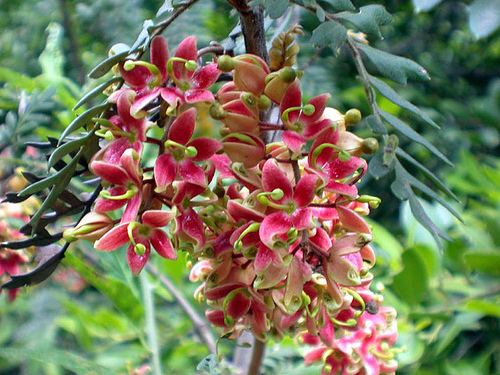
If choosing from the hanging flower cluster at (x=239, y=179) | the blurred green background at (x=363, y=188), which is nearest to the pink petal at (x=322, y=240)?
the hanging flower cluster at (x=239, y=179)

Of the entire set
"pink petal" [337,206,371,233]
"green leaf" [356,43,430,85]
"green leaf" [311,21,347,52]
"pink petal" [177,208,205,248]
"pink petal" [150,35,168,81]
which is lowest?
"pink petal" [177,208,205,248]

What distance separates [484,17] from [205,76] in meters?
0.30

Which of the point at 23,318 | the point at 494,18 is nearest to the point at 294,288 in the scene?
the point at 494,18

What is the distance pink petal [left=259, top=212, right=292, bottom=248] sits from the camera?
38cm

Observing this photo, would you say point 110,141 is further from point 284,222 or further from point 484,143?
point 484,143

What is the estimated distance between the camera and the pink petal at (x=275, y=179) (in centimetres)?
39

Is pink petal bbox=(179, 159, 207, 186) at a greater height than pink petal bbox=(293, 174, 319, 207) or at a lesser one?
lesser

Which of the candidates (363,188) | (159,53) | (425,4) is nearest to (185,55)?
(159,53)

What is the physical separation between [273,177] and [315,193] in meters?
0.03

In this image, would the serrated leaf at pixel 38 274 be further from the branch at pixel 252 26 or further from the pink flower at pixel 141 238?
the branch at pixel 252 26

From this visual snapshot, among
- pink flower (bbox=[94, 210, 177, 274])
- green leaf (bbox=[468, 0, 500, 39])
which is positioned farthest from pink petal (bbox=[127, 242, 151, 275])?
green leaf (bbox=[468, 0, 500, 39])

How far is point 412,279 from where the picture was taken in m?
0.89

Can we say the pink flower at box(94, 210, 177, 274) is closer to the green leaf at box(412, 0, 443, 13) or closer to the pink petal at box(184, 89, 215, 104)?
the pink petal at box(184, 89, 215, 104)

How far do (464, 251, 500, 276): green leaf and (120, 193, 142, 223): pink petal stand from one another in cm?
62
